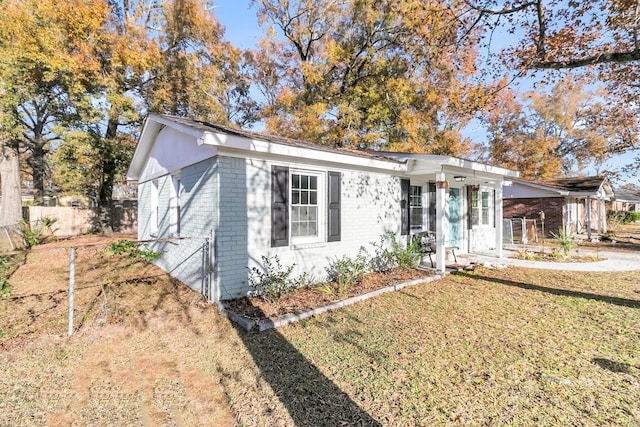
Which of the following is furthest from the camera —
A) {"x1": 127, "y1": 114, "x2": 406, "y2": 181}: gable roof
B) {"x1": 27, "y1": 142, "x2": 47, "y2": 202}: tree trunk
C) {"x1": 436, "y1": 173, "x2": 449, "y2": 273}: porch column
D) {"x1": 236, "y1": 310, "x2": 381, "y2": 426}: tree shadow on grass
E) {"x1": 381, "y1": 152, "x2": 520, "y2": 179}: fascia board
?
{"x1": 27, "y1": 142, "x2": 47, "y2": 202}: tree trunk

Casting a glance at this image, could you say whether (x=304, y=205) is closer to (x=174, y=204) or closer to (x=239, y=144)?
(x=239, y=144)

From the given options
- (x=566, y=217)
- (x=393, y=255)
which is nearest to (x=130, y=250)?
(x=393, y=255)

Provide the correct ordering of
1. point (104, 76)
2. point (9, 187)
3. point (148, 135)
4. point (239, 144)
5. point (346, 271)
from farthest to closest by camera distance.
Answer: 1. point (104, 76)
2. point (9, 187)
3. point (148, 135)
4. point (346, 271)
5. point (239, 144)

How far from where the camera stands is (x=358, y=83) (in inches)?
683

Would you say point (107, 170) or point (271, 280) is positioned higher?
point (107, 170)

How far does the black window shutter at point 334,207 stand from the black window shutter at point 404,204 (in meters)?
2.49

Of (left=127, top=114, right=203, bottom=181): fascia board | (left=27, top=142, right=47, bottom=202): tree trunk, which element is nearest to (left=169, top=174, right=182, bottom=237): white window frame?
(left=127, top=114, right=203, bottom=181): fascia board

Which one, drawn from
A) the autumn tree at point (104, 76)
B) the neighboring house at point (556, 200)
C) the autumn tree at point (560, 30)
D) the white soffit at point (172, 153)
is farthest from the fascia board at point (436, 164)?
the autumn tree at point (104, 76)

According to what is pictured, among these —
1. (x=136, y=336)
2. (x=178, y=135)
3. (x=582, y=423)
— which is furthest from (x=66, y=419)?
(x=178, y=135)

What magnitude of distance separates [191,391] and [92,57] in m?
14.6

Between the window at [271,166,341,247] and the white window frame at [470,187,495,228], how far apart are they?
6337 millimetres

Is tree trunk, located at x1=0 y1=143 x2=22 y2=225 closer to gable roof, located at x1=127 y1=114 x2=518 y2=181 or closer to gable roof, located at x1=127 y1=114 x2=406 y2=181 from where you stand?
gable roof, located at x1=127 y1=114 x2=518 y2=181

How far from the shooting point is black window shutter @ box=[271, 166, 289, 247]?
5.75m

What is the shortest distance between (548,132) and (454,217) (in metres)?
23.2
